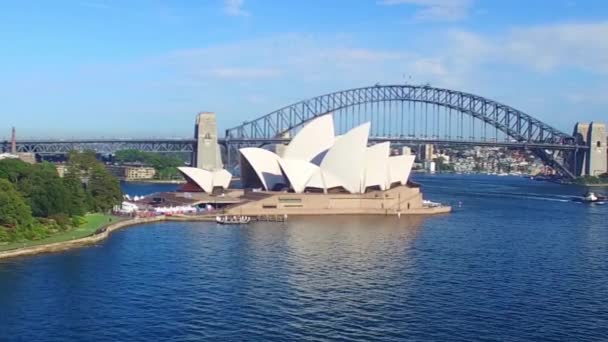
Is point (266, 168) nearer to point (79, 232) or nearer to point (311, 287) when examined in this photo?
point (79, 232)

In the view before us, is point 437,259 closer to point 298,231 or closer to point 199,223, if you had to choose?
point 298,231

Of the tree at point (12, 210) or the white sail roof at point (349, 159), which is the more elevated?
the white sail roof at point (349, 159)

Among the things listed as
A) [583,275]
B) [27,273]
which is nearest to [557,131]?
[583,275]

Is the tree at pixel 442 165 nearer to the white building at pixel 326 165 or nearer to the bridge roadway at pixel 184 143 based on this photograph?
the bridge roadway at pixel 184 143

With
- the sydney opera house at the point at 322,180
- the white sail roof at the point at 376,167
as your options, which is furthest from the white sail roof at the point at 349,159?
the white sail roof at the point at 376,167

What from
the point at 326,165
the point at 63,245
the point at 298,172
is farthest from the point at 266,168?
the point at 63,245
